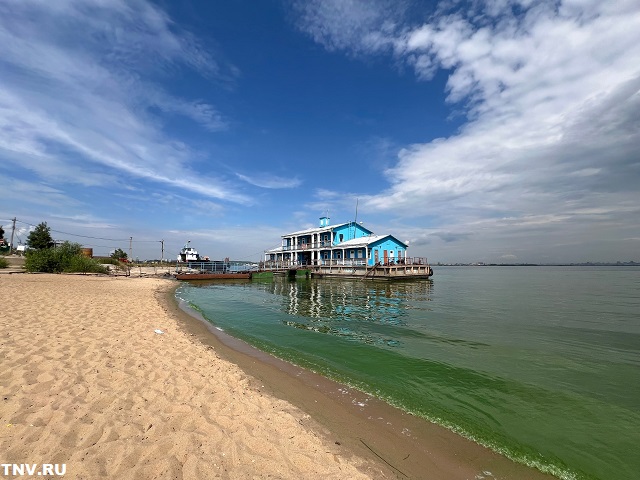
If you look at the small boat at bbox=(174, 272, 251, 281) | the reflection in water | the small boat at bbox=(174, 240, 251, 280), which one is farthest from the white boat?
the reflection in water

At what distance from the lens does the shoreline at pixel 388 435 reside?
14.6 feet

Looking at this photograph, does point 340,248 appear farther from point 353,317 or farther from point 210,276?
point 353,317

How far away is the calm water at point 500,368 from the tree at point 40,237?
49286mm

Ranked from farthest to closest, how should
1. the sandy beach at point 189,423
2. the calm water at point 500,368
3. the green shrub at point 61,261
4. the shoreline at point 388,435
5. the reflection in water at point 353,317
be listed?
the green shrub at point 61,261, the reflection in water at point 353,317, the calm water at point 500,368, the shoreline at point 388,435, the sandy beach at point 189,423

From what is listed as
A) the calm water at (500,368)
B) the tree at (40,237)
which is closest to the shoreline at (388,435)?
the calm water at (500,368)

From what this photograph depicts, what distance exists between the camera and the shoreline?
14.6 ft

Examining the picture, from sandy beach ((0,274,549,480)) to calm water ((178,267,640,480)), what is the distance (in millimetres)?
934

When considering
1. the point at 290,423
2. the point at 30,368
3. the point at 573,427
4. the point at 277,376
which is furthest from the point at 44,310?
the point at 573,427

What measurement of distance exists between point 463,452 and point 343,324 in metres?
9.90

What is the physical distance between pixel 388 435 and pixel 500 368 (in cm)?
563

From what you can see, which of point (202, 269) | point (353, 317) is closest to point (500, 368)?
point (353, 317)

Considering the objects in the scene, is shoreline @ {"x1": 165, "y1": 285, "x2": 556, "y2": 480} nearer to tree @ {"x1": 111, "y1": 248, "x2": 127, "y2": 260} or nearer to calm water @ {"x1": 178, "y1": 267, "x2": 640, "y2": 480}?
calm water @ {"x1": 178, "y1": 267, "x2": 640, "y2": 480}

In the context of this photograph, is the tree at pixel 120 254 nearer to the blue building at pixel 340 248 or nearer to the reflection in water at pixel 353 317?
the blue building at pixel 340 248

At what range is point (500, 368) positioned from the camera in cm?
894
